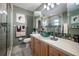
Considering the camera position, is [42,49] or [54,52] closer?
[54,52]

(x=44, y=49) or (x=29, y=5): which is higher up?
(x=29, y=5)

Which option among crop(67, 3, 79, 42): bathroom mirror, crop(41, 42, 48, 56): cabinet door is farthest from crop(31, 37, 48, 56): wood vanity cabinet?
crop(67, 3, 79, 42): bathroom mirror

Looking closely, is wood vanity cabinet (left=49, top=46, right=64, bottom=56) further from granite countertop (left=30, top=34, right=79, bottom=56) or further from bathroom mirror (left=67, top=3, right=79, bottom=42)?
bathroom mirror (left=67, top=3, right=79, bottom=42)

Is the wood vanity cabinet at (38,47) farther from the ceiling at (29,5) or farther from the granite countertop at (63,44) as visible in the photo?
the ceiling at (29,5)

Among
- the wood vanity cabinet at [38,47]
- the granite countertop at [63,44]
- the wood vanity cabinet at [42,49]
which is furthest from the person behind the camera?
the wood vanity cabinet at [38,47]

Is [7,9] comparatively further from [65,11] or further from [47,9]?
[65,11]

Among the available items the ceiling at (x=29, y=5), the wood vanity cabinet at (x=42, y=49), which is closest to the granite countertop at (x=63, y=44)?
the wood vanity cabinet at (x=42, y=49)

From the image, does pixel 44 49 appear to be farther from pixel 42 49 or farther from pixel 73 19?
pixel 73 19

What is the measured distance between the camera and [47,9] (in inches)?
58.2

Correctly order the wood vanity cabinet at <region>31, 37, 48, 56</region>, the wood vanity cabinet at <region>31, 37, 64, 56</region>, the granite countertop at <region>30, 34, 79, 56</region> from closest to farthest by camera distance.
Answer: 1. the granite countertop at <region>30, 34, 79, 56</region>
2. the wood vanity cabinet at <region>31, 37, 64, 56</region>
3. the wood vanity cabinet at <region>31, 37, 48, 56</region>

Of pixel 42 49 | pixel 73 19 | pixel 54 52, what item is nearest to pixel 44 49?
pixel 42 49

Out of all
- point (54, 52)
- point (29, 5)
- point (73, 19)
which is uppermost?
point (29, 5)

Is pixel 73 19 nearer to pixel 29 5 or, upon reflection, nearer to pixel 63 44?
pixel 63 44

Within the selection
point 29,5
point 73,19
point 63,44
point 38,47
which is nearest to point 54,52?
point 63,44
